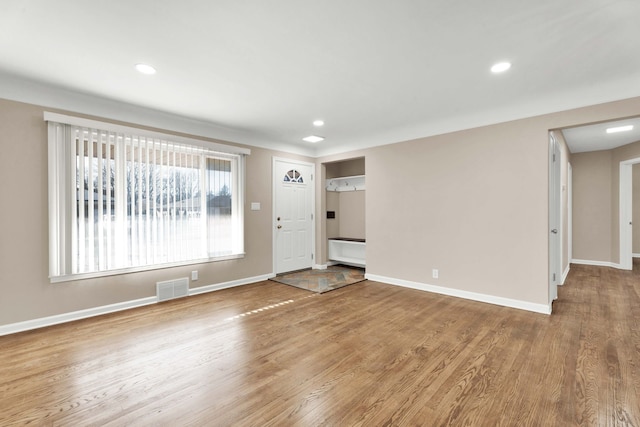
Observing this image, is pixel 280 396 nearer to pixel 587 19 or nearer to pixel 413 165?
pixel 587 19

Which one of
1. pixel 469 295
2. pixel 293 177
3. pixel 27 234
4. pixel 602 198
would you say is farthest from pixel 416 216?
pixel 27 234

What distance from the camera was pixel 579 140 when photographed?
5.12 meters

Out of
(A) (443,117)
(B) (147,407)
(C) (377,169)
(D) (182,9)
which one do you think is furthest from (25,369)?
(A) (443,117)

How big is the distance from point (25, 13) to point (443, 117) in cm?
432

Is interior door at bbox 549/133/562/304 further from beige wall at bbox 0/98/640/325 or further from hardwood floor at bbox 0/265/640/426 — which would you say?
hardwood floor at bbox 0/265/640/426

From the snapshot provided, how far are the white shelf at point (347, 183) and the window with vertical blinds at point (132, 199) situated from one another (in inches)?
96.5

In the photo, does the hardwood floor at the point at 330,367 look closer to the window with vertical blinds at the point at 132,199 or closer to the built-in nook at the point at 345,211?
the window with vertical blinds at the point at 132,199

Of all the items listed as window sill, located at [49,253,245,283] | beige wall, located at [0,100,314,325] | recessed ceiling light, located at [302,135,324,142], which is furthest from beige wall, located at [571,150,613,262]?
beige wall, located at [0,100,314,325]

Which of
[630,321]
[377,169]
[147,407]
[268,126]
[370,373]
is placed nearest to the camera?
[147,407]

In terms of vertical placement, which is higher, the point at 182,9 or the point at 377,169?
the point at 182,9

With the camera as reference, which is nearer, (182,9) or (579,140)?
(182,9)

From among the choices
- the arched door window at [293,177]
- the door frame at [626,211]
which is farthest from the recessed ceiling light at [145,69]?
the door frame at [626,211]

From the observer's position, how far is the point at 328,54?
2.41 m

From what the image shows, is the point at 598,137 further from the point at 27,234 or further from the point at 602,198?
the point at 27,234
